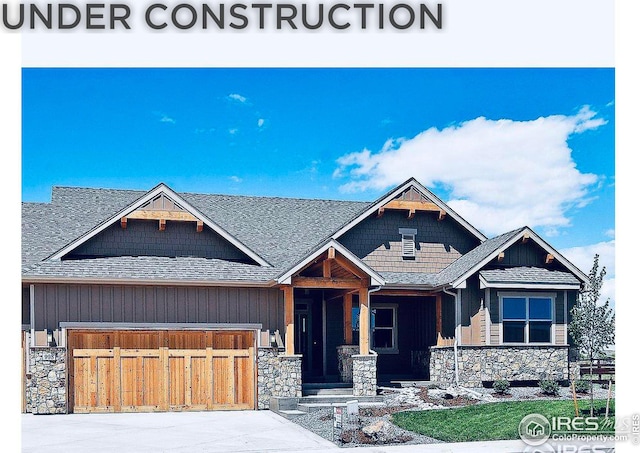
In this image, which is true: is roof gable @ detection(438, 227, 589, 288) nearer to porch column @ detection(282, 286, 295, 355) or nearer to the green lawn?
porch column @ detection(282, 286, 295, 355)

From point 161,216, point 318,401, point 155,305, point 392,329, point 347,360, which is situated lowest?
point 318,401

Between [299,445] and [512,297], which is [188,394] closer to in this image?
[299,445]

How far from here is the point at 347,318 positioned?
22609 millimetres

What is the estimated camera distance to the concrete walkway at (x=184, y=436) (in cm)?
1401

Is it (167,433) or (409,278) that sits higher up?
(409,278)

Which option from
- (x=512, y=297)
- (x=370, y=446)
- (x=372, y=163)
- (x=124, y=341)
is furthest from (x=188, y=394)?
(x=372, y=163)

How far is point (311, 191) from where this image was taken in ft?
99.5

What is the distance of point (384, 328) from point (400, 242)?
2.78 metres

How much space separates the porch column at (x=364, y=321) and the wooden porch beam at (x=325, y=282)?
300 millimetres

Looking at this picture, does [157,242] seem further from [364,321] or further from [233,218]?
[364,321]

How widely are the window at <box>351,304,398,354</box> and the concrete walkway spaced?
635 centimetres

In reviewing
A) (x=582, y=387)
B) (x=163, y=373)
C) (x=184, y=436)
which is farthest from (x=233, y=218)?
(x=582, y=387)

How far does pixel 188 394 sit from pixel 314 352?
209 inches

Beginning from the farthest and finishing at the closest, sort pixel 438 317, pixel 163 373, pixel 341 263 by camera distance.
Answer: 1. pixel 438 317
2. pixel 341 263
3. pixel 163 373
